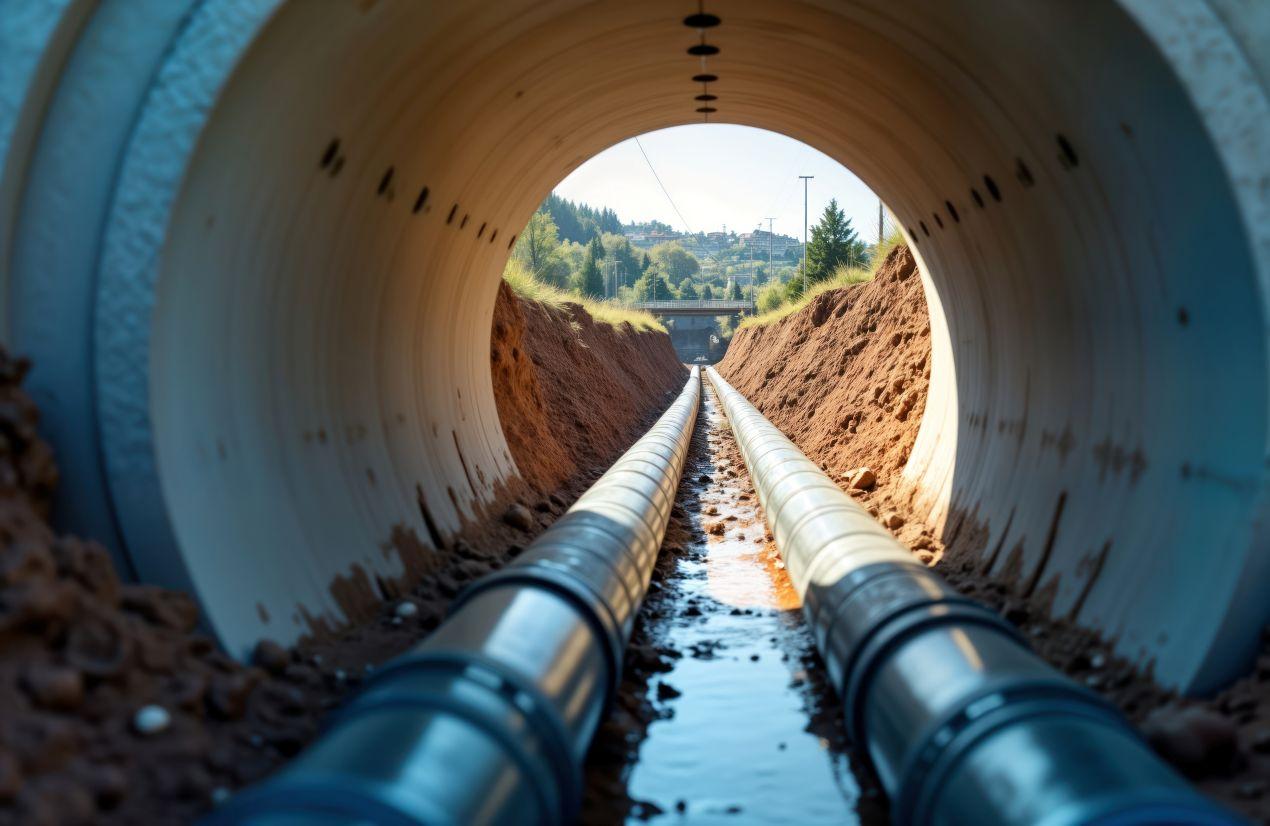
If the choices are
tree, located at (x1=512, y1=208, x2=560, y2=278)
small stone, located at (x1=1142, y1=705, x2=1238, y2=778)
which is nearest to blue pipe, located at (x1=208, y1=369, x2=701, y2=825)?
small stone, located at (x1=1142, y1=705, x2=1238, y2=778)

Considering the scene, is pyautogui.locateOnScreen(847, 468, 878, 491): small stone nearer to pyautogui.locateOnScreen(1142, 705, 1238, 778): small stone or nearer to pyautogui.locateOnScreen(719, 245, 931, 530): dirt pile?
pyautogui.locateOnScreen(719, 245, 931, 530): dirt pile

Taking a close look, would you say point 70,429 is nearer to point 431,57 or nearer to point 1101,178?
Result: point 431,57

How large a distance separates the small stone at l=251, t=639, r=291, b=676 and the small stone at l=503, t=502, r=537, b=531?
507cm

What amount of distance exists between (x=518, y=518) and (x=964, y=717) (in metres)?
6.58

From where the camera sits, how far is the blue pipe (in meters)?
2.97

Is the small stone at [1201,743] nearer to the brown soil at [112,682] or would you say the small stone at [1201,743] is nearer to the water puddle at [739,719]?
the water puddle at [739,719]

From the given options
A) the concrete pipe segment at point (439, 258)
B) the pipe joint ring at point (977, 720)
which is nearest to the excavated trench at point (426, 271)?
the concrete pipe segment at point (439, 258)

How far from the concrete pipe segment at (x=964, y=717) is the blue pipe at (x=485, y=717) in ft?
3.94

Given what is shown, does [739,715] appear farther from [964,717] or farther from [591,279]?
[591,279]

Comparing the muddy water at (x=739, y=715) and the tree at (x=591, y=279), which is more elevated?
the tree at (x=591, y=279)

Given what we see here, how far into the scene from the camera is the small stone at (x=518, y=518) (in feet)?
32.6

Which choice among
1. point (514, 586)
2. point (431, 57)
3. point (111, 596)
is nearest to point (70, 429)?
point (111, 596)

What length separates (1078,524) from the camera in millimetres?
6078

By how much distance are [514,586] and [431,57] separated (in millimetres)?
3467
